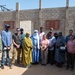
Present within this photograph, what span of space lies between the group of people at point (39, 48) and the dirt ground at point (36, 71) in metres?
0.23

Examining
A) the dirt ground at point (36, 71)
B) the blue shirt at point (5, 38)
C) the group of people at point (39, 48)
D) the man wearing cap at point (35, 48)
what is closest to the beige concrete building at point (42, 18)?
the group of people at point (39, 48)

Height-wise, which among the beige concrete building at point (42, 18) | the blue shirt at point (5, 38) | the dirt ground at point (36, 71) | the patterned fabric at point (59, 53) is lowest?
the dirt ground at point (36, 71)

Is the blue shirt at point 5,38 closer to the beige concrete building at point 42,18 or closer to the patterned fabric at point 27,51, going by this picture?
the patterned fabric at point 27,51

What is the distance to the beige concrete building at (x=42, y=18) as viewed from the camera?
70.2ft

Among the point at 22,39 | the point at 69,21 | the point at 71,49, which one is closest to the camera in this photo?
the point at 71,49

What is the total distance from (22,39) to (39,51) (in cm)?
102

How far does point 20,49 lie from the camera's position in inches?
353

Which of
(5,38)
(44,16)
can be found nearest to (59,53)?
(5,38)

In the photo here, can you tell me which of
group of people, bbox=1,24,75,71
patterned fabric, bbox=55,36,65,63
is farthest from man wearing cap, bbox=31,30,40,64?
patterned fabric, bbox=55,36,65,63

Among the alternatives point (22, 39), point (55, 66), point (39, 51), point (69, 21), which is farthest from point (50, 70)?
point (69, 21)

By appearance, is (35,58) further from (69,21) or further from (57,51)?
(69,21)

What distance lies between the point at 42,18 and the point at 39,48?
13912mm

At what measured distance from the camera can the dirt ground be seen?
820 cm

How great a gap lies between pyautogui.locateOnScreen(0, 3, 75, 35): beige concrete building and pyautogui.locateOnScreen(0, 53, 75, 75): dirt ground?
12.8 m
